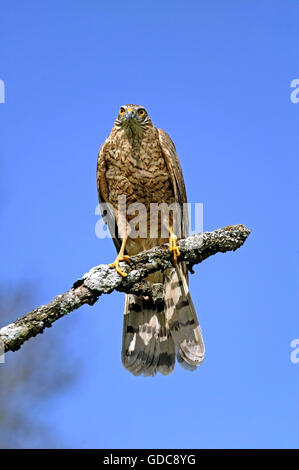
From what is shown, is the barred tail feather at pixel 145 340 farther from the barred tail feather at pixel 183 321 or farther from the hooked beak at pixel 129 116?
the hooked beak at pixel 129 116

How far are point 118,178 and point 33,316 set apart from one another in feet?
6.68

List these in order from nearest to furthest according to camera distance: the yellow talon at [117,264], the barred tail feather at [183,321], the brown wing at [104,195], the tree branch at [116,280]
→ 1. the tree branch at [116,280]
2. the yellow talon at [117,264]
3. the barred tail feather at [183,321]
4. the brown wing at [104,195]

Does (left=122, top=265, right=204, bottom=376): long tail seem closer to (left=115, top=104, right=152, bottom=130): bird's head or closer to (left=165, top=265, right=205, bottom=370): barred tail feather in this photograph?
(left=165, top=265, right=205, bottom=370): barred tail feather

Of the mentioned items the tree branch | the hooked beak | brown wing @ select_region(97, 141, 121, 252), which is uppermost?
the hooked beak

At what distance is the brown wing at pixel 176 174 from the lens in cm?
556

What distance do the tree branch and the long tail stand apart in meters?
0.78

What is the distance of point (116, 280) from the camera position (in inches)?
177

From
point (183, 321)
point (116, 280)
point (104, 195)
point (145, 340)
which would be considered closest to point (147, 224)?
point (104, 195)

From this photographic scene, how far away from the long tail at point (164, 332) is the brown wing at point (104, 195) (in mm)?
642

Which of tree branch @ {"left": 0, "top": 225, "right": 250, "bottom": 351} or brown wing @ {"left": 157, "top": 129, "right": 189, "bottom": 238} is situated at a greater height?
brown wing @ {"left": 157, "top": 129, "right": 189, "bottom": 238}

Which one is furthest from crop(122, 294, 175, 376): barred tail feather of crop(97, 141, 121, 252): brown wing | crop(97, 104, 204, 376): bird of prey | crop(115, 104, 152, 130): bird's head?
crop(115, 104, 152, 130): bird's head

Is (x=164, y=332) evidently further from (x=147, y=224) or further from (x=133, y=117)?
(x=133, y=117)

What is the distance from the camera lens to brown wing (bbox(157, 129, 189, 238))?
18.2 feet

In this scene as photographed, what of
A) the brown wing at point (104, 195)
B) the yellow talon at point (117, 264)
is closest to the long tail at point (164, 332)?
the brown wing at point (104, 195)
